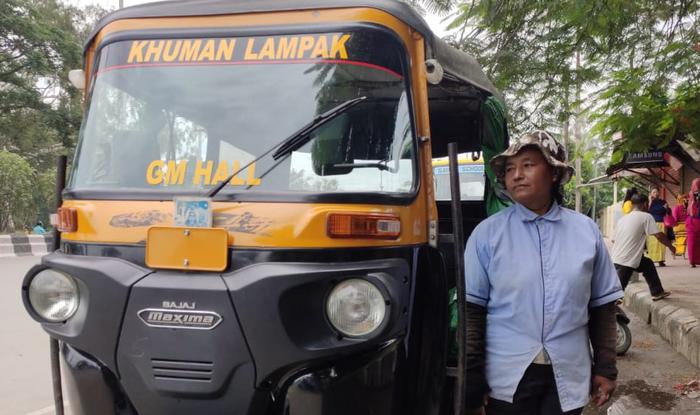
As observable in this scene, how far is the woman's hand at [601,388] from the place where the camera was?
2299 mm

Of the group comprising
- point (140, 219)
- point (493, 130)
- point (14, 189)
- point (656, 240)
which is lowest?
point (656, 240)

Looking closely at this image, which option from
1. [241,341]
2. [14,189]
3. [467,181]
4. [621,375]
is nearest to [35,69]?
[14,189]

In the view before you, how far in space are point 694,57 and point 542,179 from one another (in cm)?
369

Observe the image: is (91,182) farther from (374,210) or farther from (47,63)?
(47,63)

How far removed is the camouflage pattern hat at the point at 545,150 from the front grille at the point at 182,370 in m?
1.35

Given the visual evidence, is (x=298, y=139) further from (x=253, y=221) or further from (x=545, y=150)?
(x=545, y=150)

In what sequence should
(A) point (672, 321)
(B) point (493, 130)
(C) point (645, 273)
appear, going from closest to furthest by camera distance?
(B) point (493, 130), (A) point (672, 321), (C) point (645, 273)

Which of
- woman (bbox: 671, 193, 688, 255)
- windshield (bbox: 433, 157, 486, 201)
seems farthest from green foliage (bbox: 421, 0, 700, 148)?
woman (bbox: 671, 193, 688, 255)

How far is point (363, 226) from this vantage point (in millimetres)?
2283

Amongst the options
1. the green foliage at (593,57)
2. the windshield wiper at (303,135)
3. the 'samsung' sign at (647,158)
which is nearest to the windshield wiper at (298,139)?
the windshield wiper at (303,135)

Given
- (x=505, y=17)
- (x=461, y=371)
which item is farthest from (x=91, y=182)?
(x=505, y=17)

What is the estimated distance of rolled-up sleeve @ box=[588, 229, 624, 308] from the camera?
2.29 m

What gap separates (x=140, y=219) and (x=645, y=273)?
7041 mm

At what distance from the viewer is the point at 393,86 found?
2.56 m
